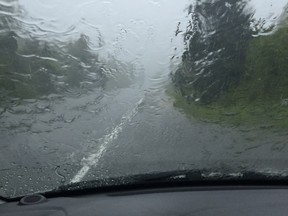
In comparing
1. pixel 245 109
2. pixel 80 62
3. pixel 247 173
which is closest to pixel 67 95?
pixel 80 62

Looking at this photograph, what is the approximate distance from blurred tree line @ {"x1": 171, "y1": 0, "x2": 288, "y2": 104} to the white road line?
933 mm

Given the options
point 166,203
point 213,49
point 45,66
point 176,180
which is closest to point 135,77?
point 213,49

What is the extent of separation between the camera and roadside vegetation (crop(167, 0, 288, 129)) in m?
8.40

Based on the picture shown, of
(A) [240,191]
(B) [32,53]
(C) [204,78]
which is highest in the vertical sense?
(B) [32,53]

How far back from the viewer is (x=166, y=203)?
4348 mm

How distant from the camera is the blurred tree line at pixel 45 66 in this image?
30.9ft

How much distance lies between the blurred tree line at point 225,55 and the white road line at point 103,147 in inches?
36.7

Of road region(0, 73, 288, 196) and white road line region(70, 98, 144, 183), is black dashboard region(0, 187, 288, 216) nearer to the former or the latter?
road region(0, 73, 288, 196)

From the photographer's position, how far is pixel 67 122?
27.3 feet

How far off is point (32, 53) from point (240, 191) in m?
6.23

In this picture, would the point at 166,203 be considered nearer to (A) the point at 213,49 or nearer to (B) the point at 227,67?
(B) the point at 227,67

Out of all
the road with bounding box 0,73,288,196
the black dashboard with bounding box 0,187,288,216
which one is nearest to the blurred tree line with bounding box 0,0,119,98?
the road with bounding box 0,73,288,196

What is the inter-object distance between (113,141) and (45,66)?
313cm

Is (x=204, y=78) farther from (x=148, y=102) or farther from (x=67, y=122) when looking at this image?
(x=67, y=122)
